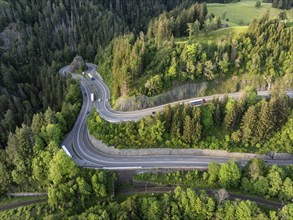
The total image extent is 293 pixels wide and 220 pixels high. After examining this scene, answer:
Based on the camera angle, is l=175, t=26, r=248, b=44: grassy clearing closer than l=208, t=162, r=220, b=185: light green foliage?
No

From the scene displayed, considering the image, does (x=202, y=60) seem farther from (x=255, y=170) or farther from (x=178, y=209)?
(x=178, y=209)

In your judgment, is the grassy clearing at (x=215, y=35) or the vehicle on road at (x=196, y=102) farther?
the grassy clearing at (x=215, y=35)

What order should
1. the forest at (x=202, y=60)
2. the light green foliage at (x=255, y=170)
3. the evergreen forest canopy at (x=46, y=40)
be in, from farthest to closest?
the evergreen forest canopy at (x=46, y=40) < the forest at (x=202, y=60) < the light green foliage at (x=255, y=170)

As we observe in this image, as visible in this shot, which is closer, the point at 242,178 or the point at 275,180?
the point at 275,180

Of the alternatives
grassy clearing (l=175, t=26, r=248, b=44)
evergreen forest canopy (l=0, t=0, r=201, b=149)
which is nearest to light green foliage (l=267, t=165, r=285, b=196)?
grassy clearing (l=175, t=26, r=248, b=44)

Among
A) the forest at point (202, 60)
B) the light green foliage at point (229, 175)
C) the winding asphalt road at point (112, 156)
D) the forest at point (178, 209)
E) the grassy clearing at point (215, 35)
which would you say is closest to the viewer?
the forest at point (178, 209)

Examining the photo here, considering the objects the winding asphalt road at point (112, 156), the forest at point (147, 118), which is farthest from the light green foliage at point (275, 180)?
the winding asphalt road at point (112, 156)

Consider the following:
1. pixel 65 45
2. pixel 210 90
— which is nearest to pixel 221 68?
pixel 210 90

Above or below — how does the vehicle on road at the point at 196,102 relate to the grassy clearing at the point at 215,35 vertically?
below

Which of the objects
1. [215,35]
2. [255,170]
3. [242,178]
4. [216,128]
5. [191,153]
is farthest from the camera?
[215,35]

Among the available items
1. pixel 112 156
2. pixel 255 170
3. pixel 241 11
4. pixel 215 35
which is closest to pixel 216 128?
pixel 255 170

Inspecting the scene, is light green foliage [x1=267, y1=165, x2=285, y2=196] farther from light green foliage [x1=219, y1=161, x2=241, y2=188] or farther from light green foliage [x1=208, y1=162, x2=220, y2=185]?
light green foliage [x1=208, y1=162, x2=220, y2=185]

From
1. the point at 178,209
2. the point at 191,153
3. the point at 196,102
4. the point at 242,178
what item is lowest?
the point at 178,209

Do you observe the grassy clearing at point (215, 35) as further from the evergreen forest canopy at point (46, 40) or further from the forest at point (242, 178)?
the forest at point (242, 178)
